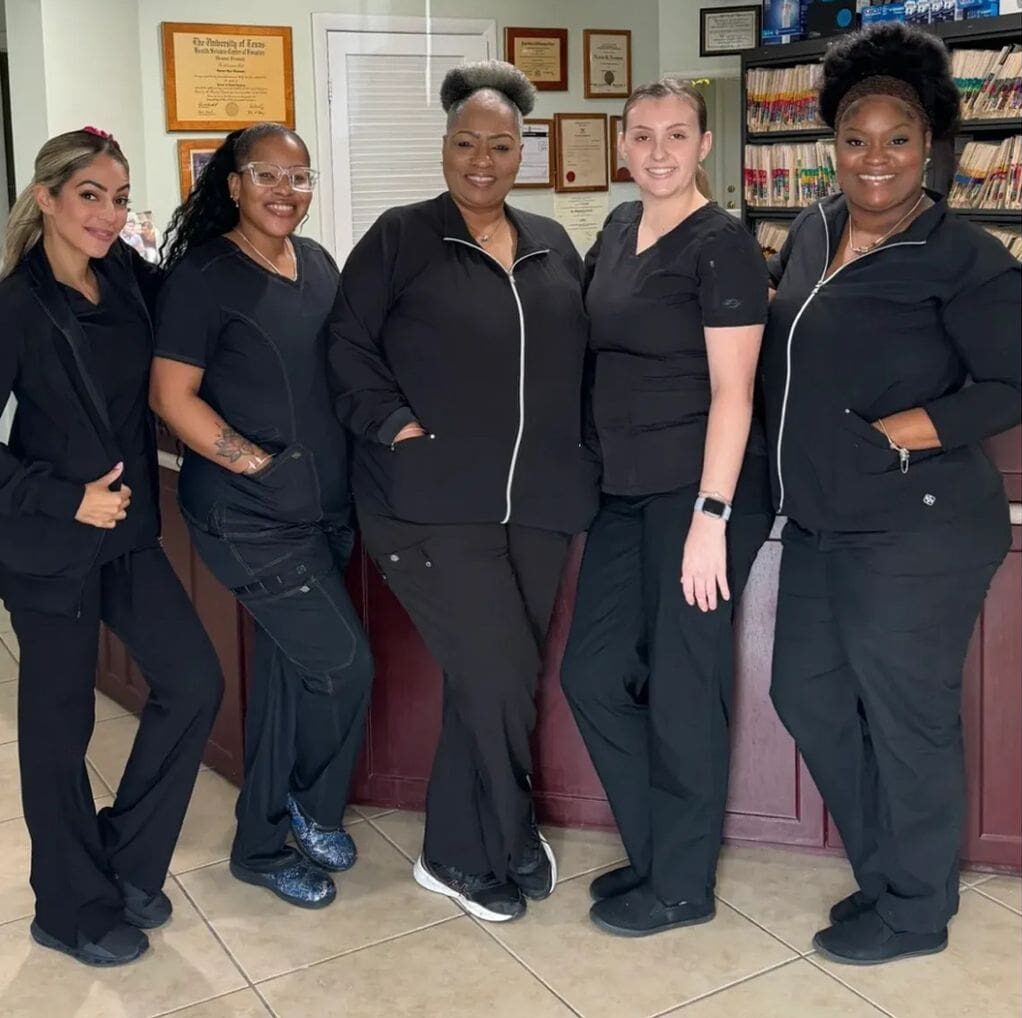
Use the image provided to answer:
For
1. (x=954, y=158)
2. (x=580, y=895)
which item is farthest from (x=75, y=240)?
(x=954, y=158)

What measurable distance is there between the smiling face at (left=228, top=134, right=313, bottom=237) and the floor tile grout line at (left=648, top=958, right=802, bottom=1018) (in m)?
1.48

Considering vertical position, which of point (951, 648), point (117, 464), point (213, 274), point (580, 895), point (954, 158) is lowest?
point (580, 895)

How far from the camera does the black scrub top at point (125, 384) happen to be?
210 cm

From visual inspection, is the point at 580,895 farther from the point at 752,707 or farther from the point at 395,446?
the point at 395,446

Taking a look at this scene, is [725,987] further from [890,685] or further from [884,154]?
[884,154]

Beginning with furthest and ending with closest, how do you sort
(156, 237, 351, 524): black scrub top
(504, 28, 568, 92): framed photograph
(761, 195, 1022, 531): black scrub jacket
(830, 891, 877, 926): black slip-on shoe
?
(504, 28, 568, 92): framed photograph
(830, 891, 877, 926): black slip-on shoe
(156, 237, 351, 524): black scrub top
(761, 195, 1022, 531): black scrub jacket

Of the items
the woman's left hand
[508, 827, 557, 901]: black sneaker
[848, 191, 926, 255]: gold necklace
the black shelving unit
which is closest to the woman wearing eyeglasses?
[508, 827, 557, 901]: black sneaker

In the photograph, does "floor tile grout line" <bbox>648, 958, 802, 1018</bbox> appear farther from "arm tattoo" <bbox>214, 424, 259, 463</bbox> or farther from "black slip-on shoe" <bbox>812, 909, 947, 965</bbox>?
"arm tattoo" <bbox>214, 424, 259, 463</bbox>

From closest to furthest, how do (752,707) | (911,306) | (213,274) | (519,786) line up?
1. (911,306)
2. (213,274)
3. (519,786)
4. (752,707)

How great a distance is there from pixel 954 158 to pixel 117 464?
13.8 feet

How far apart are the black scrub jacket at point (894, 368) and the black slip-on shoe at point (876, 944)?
72cm

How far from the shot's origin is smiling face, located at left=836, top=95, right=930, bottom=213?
2.01 metres

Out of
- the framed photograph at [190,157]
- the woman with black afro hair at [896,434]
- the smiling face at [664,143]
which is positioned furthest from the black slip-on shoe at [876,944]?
the framed photograph at [190,157]

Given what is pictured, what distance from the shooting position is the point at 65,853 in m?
2.21
